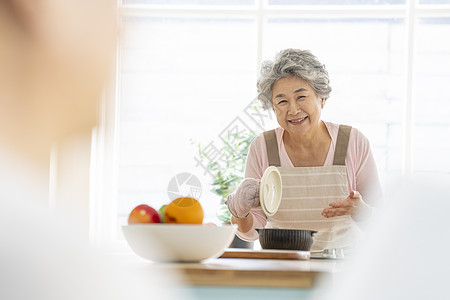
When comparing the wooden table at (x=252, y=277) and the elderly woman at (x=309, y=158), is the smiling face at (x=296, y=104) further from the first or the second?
the wooden table at (x=252, y=277)

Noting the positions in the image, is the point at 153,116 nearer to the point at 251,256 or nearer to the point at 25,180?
the point at 251,256

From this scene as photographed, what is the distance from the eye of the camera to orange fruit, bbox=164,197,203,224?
138cm

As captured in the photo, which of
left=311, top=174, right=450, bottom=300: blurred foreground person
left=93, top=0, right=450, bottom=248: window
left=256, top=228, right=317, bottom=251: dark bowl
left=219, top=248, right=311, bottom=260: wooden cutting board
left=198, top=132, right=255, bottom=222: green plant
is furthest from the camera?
left=93, top=0, right=450, bottom=248: window

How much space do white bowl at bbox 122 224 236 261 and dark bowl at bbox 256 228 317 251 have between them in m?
0.54

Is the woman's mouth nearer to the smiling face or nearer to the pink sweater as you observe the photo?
the smiling face

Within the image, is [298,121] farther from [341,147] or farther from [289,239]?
[289,239]

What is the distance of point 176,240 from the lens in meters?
1.31

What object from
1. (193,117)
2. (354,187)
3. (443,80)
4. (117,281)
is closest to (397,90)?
(443,80)

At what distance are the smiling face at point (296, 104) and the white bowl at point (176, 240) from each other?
144 cm

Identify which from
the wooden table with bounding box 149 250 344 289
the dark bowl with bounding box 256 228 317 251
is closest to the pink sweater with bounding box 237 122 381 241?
the dark bowl with bounding box 256 228 317 251

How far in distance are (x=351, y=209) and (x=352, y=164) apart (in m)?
0.51

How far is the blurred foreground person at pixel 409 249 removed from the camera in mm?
884

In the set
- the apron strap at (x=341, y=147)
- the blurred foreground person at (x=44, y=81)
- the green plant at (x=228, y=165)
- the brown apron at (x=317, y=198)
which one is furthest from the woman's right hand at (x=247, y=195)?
the green plant at (x=228, y=165)

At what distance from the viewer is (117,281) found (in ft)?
2.10
